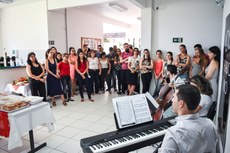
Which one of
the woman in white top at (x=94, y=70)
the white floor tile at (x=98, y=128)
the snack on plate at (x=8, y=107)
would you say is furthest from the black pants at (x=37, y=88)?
the snack on plate at (x=8, y=107)

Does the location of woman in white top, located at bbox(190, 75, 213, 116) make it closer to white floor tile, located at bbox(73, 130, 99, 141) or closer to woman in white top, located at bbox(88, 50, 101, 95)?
white floor tile, located at bbox(73, 130, 99, 141)

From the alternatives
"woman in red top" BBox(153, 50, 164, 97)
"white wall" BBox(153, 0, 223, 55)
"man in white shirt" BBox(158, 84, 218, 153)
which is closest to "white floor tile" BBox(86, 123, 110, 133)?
"woman in red top" BBox(153, 50, 164, 97)

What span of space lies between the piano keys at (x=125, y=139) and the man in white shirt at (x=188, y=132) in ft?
1.52

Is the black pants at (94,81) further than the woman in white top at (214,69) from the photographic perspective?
Yes

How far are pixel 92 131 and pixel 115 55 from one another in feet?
11.4

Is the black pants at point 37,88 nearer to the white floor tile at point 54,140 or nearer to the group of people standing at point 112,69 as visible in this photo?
the group of people standing at point 112,69

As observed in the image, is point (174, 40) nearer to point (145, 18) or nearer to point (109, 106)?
point (145, 18)

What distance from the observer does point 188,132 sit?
1.08m

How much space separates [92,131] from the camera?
10.9ft

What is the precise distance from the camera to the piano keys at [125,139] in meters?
1.48

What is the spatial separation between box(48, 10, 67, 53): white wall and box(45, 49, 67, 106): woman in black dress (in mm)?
1690

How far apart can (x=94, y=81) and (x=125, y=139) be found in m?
4.58

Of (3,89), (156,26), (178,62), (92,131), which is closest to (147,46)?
(156,26)

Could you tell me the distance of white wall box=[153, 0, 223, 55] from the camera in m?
4.56
